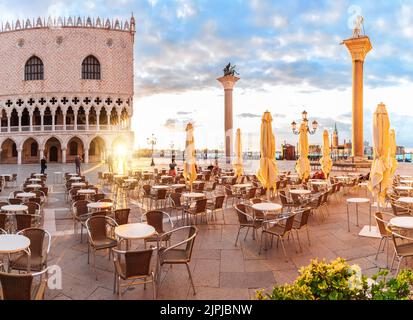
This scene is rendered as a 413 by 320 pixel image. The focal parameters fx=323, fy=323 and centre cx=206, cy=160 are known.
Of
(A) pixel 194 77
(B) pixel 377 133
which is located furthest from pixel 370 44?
(B) pixel 377 133

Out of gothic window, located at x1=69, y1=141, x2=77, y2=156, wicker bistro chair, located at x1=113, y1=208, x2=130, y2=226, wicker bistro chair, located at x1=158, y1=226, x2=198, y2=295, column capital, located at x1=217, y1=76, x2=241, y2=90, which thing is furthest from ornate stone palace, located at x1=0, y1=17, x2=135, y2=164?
wicker bistro chair, located at x1=158, y1=226, x2=198, y2=295

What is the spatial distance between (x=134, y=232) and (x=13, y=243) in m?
1.65

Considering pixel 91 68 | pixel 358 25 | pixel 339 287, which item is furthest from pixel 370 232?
pixel 91 68

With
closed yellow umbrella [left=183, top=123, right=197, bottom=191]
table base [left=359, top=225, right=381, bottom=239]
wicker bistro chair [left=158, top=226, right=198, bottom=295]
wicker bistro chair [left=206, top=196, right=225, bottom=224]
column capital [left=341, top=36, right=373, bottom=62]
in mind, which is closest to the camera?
Answer: wicker bistro chair [left=158, top=226, right=198, bottom=295]

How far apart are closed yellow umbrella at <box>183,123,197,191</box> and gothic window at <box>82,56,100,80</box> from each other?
35.0m

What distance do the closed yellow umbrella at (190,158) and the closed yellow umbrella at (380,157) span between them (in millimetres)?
5349

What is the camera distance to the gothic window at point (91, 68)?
42.1 meters

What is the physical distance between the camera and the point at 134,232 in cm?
509

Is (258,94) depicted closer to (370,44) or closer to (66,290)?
(370,44)

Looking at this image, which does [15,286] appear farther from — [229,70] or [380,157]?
[229,70]

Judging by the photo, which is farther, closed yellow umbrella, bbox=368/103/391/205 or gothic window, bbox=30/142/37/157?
gothic window, bbox=30/142/37/157

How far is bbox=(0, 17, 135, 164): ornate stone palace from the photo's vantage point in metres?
40.9

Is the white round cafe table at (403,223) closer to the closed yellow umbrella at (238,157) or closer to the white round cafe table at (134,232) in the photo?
the white round cafe table at (134,232)

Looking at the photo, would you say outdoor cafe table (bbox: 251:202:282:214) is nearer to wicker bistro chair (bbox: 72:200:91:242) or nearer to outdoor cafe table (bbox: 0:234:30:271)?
wicker bistro chair (bbox: 72:200:91:242)
